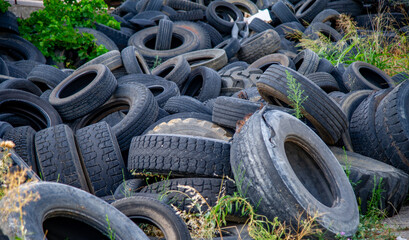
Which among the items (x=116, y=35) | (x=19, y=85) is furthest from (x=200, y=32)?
(x=19, y=85)

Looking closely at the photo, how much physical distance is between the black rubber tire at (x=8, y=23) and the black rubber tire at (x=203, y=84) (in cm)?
405

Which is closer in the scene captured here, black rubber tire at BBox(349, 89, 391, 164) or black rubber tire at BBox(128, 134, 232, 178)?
black rubber tire at BBox(128, 134, 232, 178)

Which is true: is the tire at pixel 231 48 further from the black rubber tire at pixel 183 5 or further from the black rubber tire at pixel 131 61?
the black rubber tire at pixel 183 5

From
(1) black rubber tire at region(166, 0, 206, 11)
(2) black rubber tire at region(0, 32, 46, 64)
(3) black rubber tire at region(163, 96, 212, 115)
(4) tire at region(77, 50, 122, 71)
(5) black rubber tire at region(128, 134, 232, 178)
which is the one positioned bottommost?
(2) black rubber tire at region(0, 32, 46, 64)

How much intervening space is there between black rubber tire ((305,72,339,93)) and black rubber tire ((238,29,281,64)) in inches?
99.7

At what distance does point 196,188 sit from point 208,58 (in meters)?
5.67

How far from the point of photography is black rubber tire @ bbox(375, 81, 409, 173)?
3.91m

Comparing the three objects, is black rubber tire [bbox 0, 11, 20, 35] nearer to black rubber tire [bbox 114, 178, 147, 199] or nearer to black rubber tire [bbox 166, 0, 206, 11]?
black rubber tire [bbox 166, 0, 206, 11]

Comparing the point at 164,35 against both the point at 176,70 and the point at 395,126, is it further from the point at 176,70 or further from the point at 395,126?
the point at 395,126

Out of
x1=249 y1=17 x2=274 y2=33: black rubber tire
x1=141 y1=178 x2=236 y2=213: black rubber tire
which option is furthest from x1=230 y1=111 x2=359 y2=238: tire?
x1=249 y1=17 x2=274 y2=33: black rubber tire

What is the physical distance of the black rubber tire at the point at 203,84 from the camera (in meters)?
6.59

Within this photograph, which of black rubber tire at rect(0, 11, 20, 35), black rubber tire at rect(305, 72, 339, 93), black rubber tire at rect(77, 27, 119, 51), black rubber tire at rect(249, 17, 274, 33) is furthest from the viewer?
black rubber tire at rect(249, 17, 274, 33)

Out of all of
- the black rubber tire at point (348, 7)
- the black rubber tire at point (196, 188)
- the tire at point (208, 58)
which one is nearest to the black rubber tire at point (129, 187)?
the black rubber tire at point (196, 188)

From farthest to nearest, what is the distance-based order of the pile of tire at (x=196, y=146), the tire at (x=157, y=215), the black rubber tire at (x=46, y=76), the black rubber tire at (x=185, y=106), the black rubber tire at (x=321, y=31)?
the black rubber tire at (x=321, y=31)
the black rubber tire at (x=46, y=76)
the black rubber tire at (x=185, y=106)
the pile of tire at (x=196, y=146)
the tire at (x=157, y=215)
